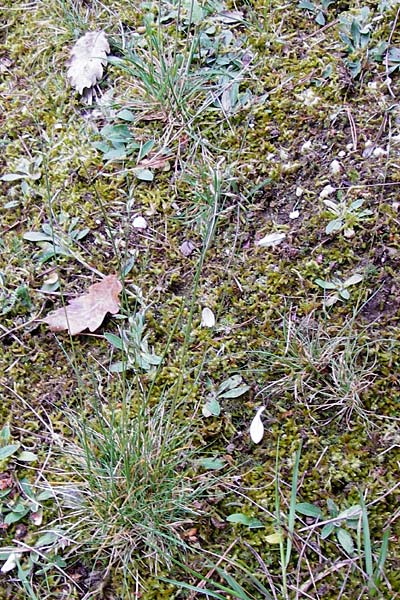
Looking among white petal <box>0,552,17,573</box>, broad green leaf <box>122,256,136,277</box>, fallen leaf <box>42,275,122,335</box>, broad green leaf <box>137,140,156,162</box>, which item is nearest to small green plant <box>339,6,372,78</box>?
broad green leaf <box>137,140,156,162</box>

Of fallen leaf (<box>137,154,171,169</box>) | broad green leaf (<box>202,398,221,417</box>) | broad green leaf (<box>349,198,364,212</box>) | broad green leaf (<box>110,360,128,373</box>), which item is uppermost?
fallen leaf (<box>137,154,171,169</box>)

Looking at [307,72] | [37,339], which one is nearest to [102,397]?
[37,339]

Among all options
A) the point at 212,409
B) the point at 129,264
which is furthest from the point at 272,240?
the point at 212,409

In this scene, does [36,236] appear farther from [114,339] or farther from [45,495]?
[45,495]

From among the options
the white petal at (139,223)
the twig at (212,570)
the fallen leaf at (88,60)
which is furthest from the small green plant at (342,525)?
the fallen leaf at (88,60)

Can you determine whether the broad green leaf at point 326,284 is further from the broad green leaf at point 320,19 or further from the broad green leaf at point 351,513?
the broad green leaf at point 320,19

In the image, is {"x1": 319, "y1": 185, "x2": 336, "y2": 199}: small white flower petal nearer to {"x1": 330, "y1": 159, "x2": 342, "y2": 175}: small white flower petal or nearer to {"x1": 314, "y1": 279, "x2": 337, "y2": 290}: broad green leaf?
{"x1": 330, "y1": 159, "x2": 342, "y2": 175}: small white flower petal

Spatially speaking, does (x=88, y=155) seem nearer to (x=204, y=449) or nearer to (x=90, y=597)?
(x=204, y=449)
